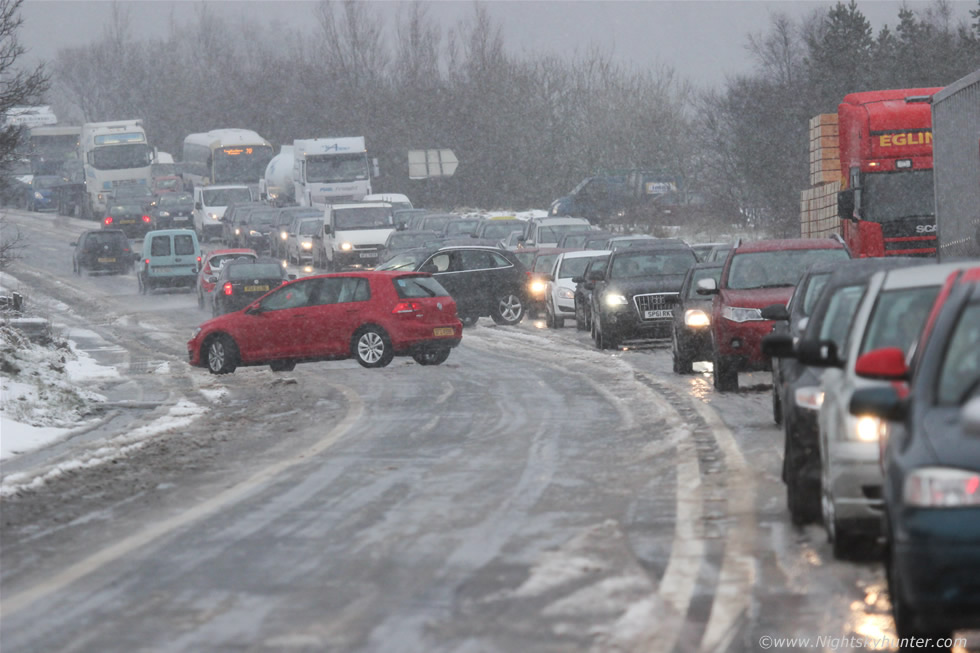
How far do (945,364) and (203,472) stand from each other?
725 cm

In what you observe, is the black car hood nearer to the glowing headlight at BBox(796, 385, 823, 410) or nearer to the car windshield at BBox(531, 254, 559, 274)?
the car windshield at BBox(531, 254, 559, 274)

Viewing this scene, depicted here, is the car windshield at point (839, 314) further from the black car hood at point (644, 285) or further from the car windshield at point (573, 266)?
the car windshield at point (573, 266)

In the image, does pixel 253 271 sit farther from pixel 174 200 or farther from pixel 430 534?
pixel 174 200

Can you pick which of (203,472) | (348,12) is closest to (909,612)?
(203,472)

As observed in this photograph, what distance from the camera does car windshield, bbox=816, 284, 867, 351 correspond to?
10.4 m

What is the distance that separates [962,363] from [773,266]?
12.6 meters

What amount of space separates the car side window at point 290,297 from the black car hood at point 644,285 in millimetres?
5018

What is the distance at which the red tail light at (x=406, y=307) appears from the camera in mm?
23469

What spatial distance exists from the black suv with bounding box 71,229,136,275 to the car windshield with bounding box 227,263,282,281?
1970cm

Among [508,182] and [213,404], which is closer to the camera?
[213,404]

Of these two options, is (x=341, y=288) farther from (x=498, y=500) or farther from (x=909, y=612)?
(x=909, y=612)

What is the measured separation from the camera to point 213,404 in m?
19.0

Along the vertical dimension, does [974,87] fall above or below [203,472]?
above

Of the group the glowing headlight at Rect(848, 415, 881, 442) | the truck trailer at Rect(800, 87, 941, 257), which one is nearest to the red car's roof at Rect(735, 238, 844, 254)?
the truck trailer at Rect(800, 87, 941, 257)
